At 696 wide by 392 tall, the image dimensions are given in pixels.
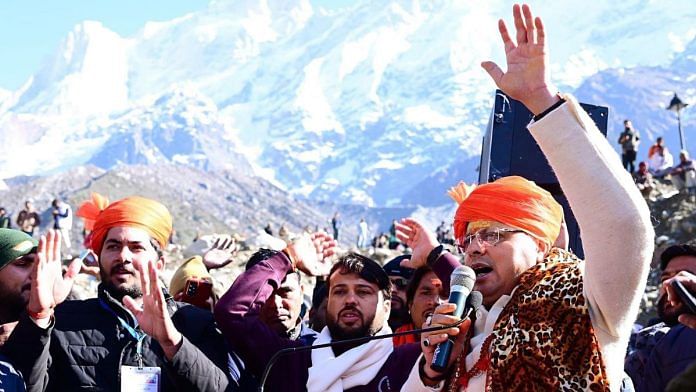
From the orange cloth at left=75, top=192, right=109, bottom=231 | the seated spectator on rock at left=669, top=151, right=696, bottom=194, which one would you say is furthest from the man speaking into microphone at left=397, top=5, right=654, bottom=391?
the seated spectator on rock at left=669, top=151, right=696, bottom=194

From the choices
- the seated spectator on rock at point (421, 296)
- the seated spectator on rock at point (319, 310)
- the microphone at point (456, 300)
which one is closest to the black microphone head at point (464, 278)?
the microphone at point (456, 300)

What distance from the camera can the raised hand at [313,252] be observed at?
5184 mm

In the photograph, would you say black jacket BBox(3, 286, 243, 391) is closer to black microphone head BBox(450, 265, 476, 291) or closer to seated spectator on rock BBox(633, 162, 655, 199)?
black microphone head BBox(450, 265, 476, 291)

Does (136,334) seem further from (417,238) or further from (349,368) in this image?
(417,238)

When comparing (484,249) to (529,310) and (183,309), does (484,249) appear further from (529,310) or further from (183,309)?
(183,309)

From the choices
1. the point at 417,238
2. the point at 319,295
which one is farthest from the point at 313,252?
the point at 319,295

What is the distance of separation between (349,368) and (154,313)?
942 mm

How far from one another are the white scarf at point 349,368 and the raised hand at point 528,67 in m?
1.80

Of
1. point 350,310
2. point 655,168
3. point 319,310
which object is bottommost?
point 319,310

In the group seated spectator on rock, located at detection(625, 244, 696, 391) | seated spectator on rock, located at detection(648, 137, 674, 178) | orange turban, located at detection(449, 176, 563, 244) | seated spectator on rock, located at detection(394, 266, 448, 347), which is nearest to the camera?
orange turban, located at detection(449, 176, 563, 244)

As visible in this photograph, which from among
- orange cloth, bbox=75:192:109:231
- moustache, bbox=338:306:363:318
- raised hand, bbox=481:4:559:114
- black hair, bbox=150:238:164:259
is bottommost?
moustache, bbox=338:306:363:318

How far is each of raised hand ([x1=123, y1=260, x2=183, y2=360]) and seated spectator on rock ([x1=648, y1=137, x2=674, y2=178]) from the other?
98.3 feet

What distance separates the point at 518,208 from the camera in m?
3.44

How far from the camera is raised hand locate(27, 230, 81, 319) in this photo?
3.99 metres
